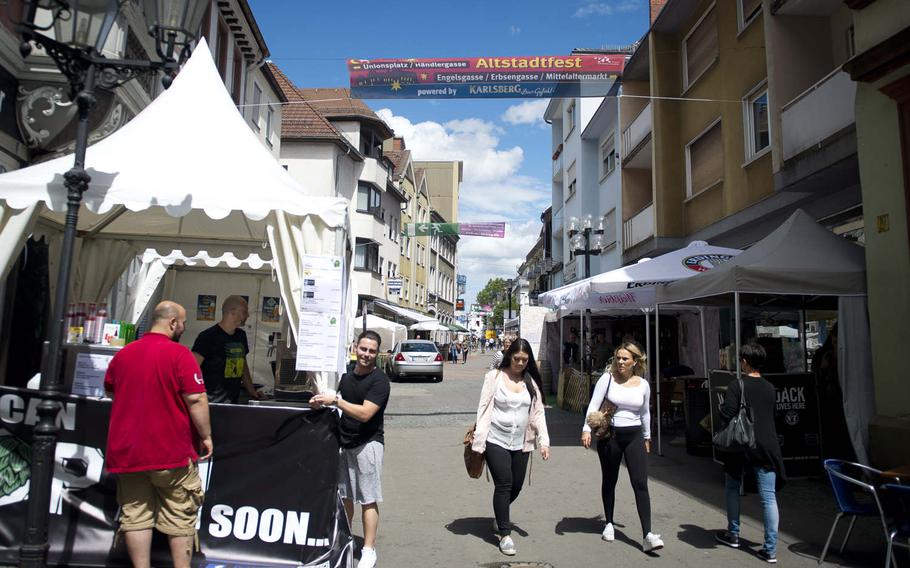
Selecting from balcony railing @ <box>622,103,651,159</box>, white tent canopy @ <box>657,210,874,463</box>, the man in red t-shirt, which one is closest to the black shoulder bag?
white tent canopy @ <box>657,210,874,463</box>

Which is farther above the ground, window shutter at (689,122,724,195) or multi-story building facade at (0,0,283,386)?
window shutter at (689,122,724,195)

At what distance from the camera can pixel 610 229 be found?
23312mm

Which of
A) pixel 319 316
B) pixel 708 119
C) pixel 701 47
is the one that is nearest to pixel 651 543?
pixel 319 316

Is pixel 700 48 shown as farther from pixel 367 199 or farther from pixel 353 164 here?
pixel 367 199

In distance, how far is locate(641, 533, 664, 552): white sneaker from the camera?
512 cm

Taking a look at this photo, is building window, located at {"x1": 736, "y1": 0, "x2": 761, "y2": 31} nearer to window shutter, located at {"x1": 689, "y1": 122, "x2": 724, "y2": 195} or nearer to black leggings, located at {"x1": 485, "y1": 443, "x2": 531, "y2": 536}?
window shutter, located at {"x1": 689, "y1": 122, "x2": 724, "y2": 195}

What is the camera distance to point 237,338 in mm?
6172

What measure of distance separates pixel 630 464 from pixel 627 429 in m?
0.29

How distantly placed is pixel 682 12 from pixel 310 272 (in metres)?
14.6

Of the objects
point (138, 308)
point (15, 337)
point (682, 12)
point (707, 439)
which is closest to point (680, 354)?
point (707, 439)

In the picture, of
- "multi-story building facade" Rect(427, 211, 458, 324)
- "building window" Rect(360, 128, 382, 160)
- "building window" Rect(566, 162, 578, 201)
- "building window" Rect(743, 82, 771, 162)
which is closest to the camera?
"building window" Rect(743, 82, 771, 162)

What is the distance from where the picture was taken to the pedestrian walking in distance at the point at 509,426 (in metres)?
5.27

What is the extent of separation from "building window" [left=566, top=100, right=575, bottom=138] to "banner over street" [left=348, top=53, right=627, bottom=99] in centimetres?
1740

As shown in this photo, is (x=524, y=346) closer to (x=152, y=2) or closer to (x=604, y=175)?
(x=152, y=2)
